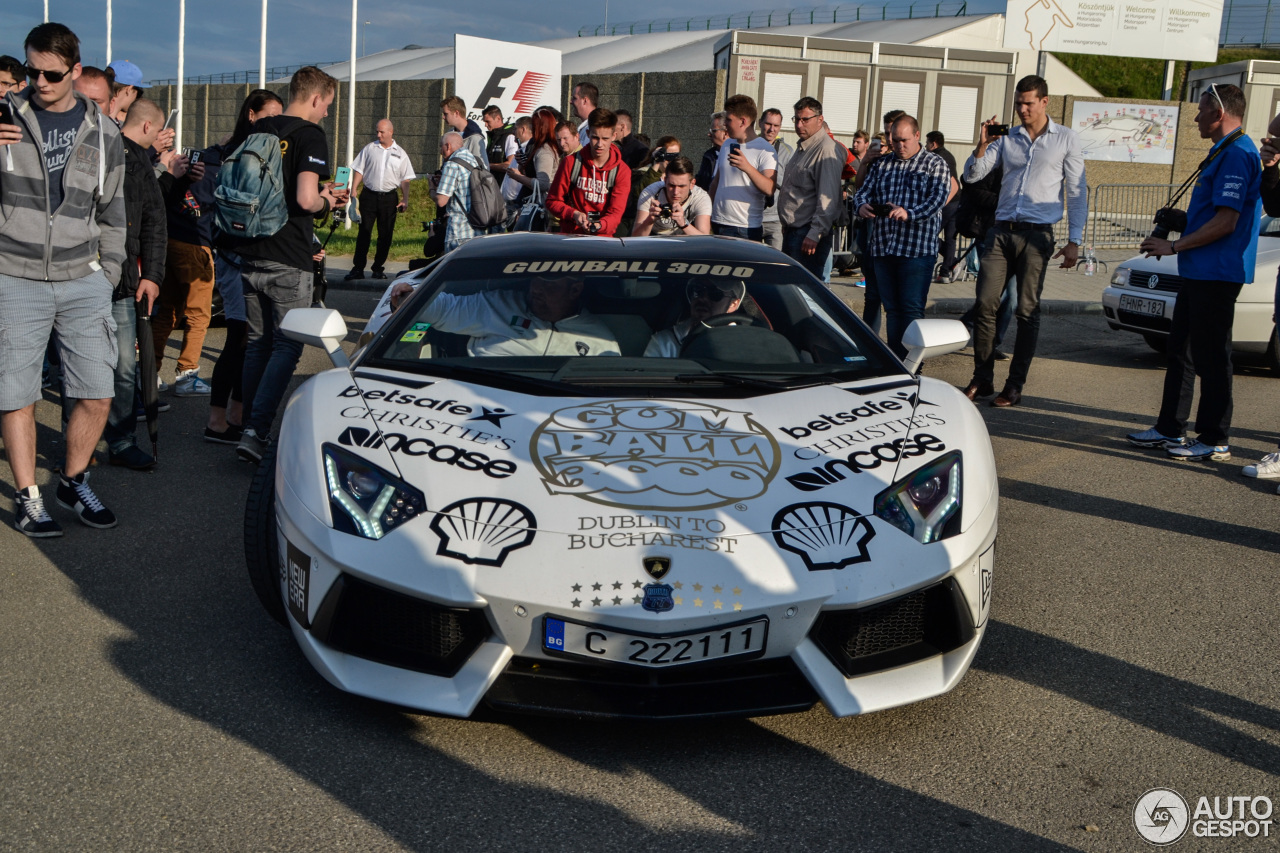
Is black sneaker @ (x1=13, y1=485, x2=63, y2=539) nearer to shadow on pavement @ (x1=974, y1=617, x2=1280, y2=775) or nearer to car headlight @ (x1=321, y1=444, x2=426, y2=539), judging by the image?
car headlight @ (x1=321, y1=444, x2=426, y2=539)

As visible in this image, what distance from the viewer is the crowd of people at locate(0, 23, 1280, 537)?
4.62 meters

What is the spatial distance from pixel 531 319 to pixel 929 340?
1.41 metres

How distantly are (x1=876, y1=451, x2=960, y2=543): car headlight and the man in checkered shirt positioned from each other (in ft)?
15.0

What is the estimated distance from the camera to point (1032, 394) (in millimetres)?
8469

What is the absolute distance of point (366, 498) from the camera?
10.1ft

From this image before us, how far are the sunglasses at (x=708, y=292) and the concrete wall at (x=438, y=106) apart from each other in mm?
21051

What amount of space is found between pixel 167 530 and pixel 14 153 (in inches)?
61.5

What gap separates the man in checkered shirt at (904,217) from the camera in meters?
7.81

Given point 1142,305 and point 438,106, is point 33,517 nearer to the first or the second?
point 1142,305

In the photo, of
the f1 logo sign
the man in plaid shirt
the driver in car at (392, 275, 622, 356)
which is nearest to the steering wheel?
the driver in car at (392, 275, 622, 356)

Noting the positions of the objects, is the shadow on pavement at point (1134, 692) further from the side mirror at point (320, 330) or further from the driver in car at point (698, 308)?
the side mirror at point (320, 330)

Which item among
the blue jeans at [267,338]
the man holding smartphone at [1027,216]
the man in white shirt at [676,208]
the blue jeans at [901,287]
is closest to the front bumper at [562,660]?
the blue jeans at [267,338]

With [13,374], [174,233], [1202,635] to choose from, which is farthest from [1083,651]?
[174,233]

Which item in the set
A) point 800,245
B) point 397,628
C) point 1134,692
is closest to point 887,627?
point 1134,692
